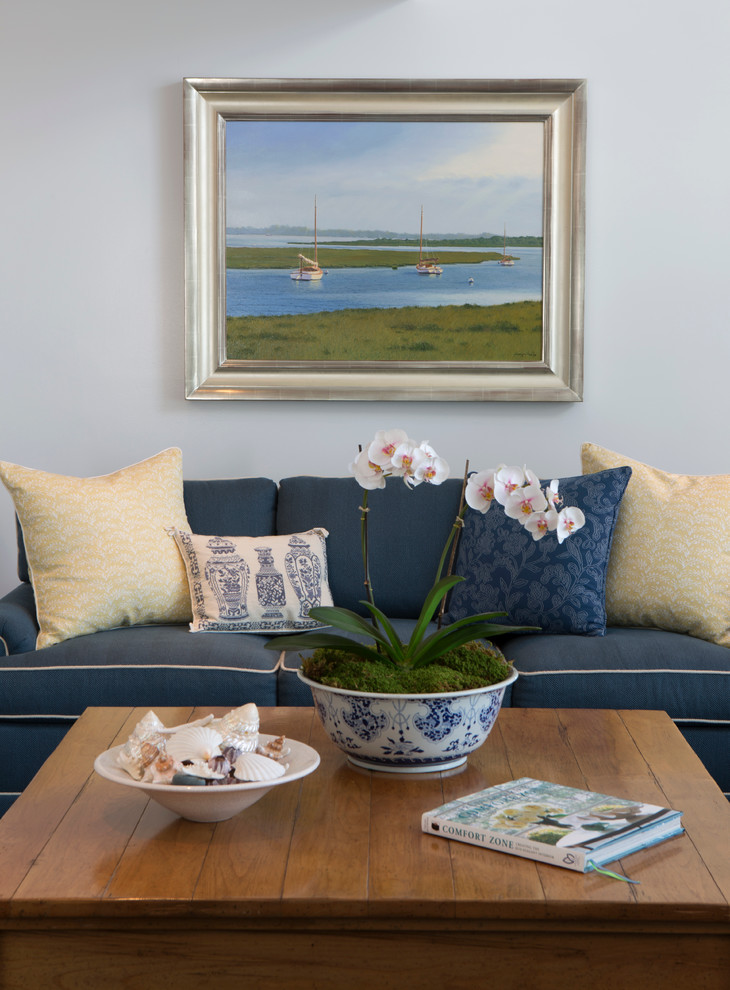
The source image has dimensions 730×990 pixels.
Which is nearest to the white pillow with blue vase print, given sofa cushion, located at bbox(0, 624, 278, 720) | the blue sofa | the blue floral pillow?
the blue sofa

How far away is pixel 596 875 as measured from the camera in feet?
3.82

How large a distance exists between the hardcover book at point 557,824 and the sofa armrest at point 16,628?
61.6 inches

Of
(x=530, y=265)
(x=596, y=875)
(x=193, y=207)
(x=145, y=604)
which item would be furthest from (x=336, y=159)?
(x=596, y=875)

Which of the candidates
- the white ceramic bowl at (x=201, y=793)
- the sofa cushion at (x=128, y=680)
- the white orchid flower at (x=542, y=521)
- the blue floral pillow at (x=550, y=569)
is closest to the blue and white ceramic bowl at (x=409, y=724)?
the white ceramic bowl at (x=201, y=793)

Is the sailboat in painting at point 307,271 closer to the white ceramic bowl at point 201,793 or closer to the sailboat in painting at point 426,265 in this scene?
the sailboat in painting at point 426,265

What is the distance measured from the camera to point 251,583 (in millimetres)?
2723

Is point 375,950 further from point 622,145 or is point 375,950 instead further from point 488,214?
point 622,145

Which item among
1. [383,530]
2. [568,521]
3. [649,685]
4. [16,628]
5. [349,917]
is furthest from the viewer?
[383,530]

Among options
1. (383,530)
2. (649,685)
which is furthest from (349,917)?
(383,530)

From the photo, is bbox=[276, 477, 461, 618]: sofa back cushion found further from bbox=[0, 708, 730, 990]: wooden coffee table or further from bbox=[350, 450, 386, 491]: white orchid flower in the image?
bbox=[0, 708, 730, 990]: wooden coffee table

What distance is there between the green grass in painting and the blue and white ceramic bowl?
1992 mm

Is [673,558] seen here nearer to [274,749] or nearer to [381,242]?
[381,242]

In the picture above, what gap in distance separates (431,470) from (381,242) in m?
1.99

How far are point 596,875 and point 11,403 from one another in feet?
9.11
